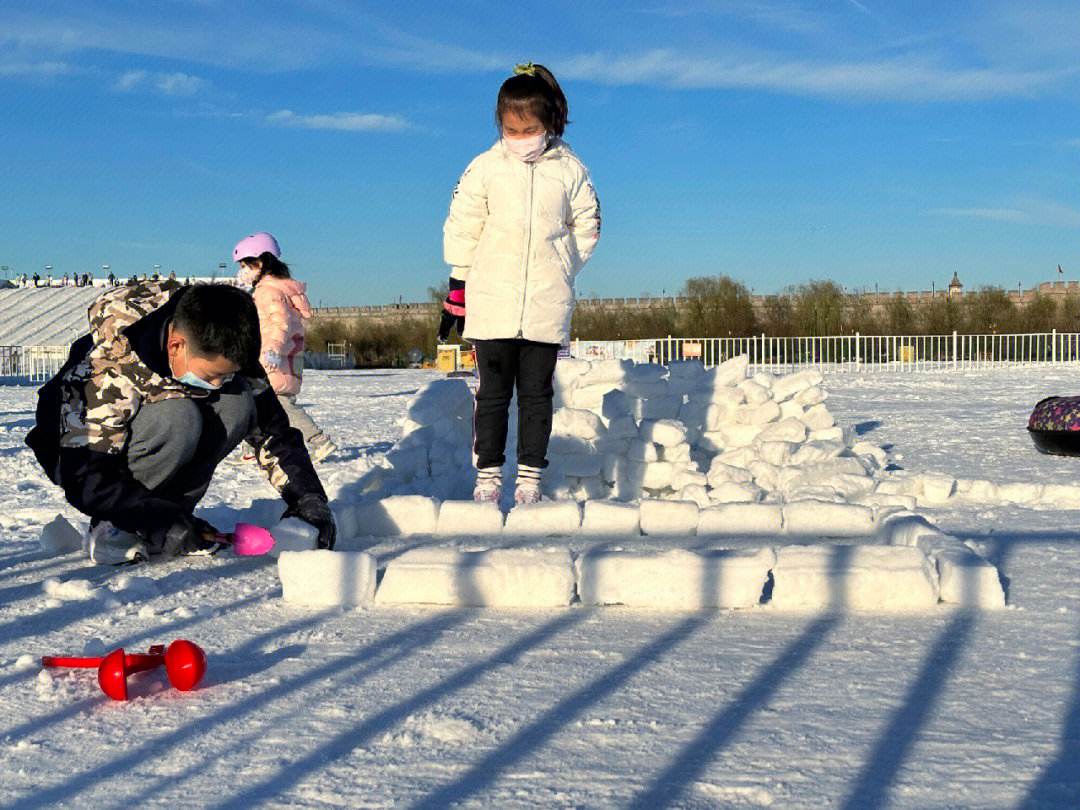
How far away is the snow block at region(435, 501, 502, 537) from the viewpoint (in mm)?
3668

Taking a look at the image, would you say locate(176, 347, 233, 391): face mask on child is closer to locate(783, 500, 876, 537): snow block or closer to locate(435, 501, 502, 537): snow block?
locate(435, 501, 502, 537): snow block

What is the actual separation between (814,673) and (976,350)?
3028 centimetres

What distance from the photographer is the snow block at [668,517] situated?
3.67m

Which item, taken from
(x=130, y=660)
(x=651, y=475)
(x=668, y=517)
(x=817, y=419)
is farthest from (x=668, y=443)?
(x=130, y=660)

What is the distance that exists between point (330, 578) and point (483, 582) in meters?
0.37

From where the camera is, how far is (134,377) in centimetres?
315

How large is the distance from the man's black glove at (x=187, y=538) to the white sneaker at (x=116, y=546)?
10 cm

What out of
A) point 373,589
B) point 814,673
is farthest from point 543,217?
point 814,673

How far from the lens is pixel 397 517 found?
3740 millimetres

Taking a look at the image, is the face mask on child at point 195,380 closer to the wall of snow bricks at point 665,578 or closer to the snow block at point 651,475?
the wall of snow bricks at point 665,578

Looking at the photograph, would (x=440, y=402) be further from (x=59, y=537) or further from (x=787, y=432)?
(x=59, y=537)

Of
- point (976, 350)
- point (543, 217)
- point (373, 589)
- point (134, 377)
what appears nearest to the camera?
point (373, 589)

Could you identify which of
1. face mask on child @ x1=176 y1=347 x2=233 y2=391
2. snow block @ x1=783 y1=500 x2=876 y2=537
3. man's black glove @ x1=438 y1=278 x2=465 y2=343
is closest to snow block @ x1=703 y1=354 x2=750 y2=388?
man's black glove @ x1=438 y1=278 x2=465 y2=343

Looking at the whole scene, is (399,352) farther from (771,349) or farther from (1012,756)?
(1012,756)
